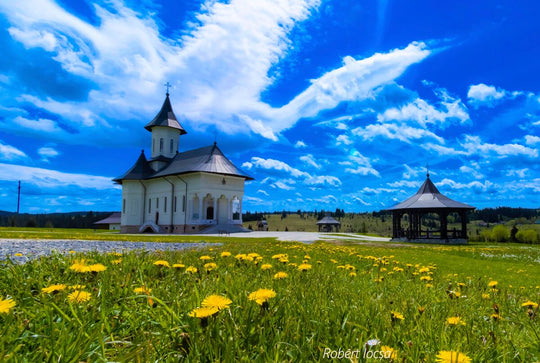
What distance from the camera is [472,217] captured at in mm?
92562

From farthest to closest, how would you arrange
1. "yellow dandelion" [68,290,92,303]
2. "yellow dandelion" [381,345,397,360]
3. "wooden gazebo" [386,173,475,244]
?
"wooden gazebo" [386,173,475,244] → "yellow dandelion" [68,290,92,303] → "yellow dandelion" [381,345,397,360]

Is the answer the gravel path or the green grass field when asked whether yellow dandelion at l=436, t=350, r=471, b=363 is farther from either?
the gravel path

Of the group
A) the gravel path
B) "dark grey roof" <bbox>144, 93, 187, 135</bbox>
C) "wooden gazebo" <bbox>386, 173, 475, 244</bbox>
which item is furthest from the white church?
the gravel path

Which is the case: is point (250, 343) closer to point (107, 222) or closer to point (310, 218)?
point (107, 222)

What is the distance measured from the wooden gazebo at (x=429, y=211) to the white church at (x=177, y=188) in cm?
1832

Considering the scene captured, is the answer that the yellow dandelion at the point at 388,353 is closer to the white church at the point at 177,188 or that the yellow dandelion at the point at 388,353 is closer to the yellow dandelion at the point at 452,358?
the yellow dandelion at the point at 452,358

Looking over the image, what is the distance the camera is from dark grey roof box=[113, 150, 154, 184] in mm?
46094

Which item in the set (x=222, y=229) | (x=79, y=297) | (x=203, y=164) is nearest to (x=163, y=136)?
(x=203, y=164)

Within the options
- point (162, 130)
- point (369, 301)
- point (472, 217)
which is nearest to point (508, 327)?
point (369, 301)

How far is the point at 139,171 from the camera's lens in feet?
155

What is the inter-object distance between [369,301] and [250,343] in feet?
4.22

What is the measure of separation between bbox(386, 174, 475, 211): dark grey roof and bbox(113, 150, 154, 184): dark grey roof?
33.8m

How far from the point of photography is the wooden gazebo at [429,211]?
2734 cm

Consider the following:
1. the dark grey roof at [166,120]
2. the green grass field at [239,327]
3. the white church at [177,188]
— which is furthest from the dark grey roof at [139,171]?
the green grass field at [239,327]
